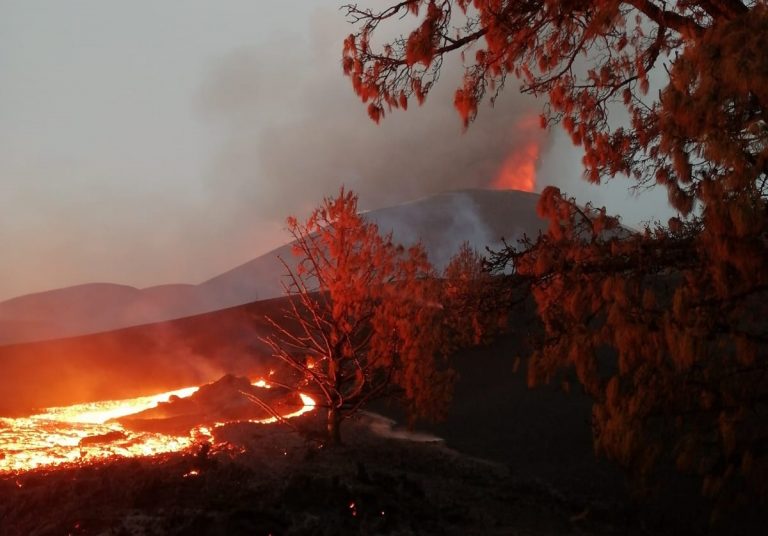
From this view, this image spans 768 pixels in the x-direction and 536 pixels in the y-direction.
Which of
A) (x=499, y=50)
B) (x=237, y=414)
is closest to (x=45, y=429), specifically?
(x=237, y=414)

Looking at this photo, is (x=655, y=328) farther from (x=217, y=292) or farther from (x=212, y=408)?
(x=217, y=292)

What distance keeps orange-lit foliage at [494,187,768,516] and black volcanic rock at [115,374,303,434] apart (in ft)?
30.8

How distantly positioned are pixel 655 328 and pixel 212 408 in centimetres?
1544

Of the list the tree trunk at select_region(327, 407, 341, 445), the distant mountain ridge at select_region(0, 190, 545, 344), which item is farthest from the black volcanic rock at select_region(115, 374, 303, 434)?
the distant mountain ridge at select_region(0, 190, 545, 344)

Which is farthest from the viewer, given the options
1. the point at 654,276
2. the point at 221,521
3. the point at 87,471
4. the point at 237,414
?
the point at 237,414

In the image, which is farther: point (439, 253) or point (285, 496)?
point (439, 253)

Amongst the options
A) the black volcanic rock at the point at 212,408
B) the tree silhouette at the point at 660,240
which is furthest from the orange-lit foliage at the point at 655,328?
the black volcanic rock at the point at 212,408

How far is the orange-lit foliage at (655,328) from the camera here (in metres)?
5.59

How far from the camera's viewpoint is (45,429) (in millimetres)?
14375

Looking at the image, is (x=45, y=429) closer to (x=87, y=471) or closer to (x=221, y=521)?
(x=87, y=471)

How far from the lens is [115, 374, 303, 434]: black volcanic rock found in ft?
52.6

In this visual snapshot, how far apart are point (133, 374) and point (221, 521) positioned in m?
28.2

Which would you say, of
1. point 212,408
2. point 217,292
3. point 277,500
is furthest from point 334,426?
point 217,292

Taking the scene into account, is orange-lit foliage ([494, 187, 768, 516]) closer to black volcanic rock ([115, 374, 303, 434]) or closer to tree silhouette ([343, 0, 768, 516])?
tree silhouette ([343, 0, 768, 516])
